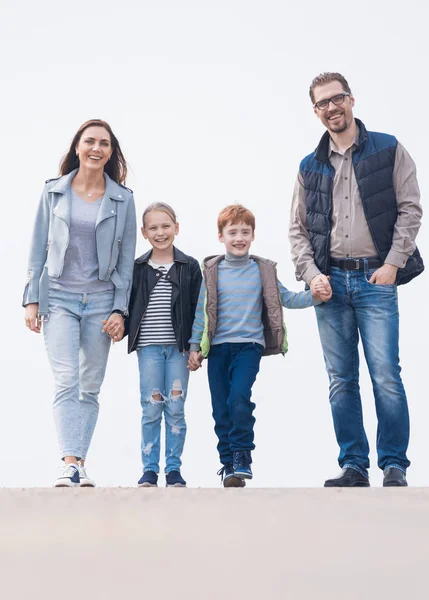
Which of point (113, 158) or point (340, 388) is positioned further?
point (113, 158)

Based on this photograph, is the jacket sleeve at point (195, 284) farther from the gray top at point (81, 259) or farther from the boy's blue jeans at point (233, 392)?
the gray top at point (81, 259)

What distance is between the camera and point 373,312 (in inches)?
223

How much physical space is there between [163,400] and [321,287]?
128cm

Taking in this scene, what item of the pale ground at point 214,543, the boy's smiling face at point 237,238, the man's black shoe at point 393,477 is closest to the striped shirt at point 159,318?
the boy's smiling face at point 237,238

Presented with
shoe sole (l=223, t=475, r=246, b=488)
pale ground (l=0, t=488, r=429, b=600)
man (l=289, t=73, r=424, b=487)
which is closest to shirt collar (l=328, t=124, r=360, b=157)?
man (l=289, t=73, r=424, b=487)

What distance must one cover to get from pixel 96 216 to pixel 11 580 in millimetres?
2812

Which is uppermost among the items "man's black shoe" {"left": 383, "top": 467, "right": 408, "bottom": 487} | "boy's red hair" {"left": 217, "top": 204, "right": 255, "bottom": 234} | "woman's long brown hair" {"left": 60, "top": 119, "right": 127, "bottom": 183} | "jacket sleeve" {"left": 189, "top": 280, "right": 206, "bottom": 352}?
"woman's long brown hair" {"left": 60, "top": 119, "right": 127, "bottom": 183}

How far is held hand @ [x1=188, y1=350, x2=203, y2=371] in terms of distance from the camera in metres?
6.16

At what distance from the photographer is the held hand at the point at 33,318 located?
5.94 metres

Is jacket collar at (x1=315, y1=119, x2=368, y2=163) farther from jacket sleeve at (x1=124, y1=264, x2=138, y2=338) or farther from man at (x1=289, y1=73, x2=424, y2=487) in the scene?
jacket sleeve at (x1=124, y1=264, x2=138, y2=338)

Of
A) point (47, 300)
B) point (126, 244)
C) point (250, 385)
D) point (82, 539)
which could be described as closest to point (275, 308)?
point (250, 385)

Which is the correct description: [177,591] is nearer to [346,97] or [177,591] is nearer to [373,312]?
[373,312]

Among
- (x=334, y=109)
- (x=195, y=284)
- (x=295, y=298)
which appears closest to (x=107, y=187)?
(x=195, y=284)

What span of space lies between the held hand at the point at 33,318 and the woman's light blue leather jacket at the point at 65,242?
0.14 ft
